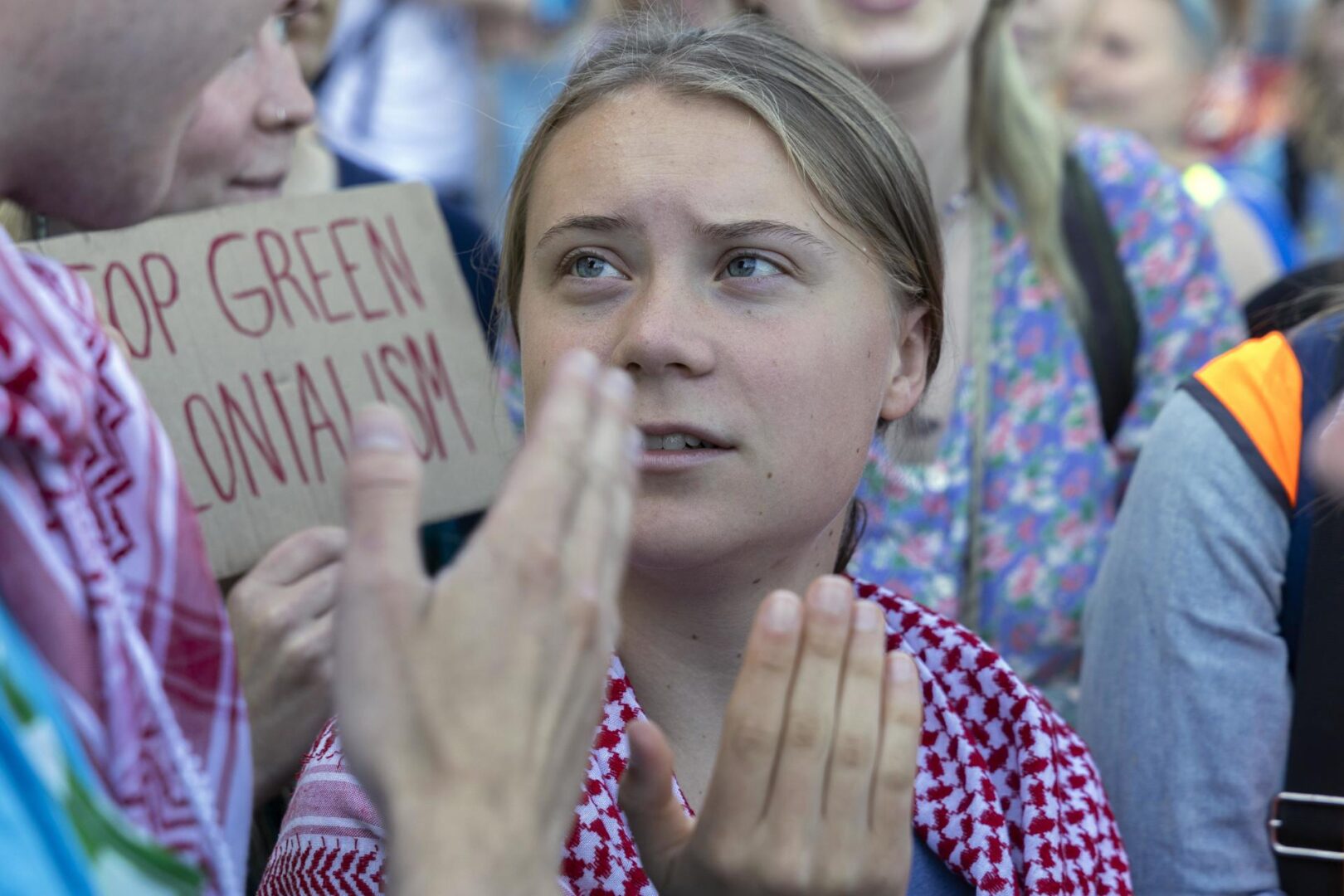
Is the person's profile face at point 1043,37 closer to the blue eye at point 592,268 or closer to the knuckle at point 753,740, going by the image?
the blue eye at point 592,268

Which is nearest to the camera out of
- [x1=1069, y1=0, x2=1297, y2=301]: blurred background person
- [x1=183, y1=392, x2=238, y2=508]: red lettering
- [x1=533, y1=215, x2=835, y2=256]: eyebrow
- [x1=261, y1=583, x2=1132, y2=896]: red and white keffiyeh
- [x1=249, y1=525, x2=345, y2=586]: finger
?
[x1=261, y1=583, x2=1132, y2=896]: red and white keffiyeh

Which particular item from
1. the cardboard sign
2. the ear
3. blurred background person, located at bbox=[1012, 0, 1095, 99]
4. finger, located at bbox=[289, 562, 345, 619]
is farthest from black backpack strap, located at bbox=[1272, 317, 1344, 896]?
blurred background person, located at bbox=[1012, 0, 1095, 99]

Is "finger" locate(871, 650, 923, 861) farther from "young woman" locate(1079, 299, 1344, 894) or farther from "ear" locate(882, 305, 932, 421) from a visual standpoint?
"young woman" locate(1079, 299, 1344, 894)

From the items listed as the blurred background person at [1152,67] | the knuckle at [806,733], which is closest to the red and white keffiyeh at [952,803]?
the knuckle at [806,733]

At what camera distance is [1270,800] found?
1886 mm

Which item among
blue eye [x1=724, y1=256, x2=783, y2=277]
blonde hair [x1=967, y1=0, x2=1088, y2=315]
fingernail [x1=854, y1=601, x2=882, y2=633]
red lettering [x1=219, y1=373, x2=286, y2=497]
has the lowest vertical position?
red lettering [x1=219, y1=373, x2=286, y2=497]

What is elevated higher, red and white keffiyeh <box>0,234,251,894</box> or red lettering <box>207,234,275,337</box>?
red lettering <box>207,234,275,337</box>

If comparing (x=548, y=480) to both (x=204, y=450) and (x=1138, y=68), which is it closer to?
(x=204, y=450)

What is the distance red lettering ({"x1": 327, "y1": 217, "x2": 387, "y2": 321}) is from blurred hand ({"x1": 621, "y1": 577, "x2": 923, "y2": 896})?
103cm

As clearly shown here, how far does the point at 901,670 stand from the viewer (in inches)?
50.9

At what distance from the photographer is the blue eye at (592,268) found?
170 cm

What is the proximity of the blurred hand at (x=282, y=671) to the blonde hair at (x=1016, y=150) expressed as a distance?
1.51 m

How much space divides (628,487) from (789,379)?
571 mm

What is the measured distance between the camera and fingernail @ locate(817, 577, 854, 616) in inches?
49.6
